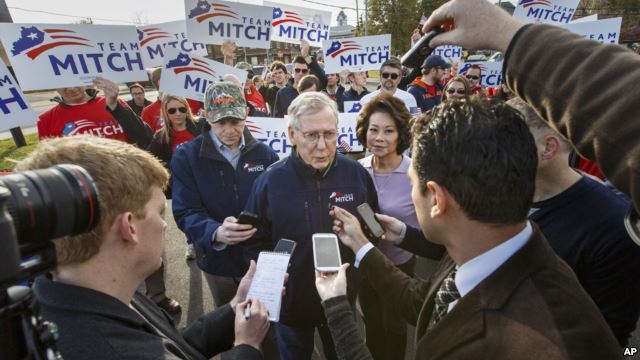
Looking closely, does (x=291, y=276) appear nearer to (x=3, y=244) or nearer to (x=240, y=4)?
(x=3, y=244)

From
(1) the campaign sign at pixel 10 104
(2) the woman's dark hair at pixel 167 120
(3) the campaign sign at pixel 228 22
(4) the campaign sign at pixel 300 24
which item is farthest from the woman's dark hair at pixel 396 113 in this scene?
(4) the campaign sign at pixel 300 24

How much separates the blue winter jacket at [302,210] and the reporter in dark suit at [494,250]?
1077 millimetres

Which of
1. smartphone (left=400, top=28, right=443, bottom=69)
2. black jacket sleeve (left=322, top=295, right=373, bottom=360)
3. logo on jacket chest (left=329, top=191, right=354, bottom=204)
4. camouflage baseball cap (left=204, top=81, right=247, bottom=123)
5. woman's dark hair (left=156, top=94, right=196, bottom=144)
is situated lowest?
black jacket sleeve (left=322, top=295, right=373, bottom=360)

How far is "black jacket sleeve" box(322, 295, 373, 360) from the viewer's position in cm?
139

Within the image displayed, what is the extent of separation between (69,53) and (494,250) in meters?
4.09

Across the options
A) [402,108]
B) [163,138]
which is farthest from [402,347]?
[163,138]

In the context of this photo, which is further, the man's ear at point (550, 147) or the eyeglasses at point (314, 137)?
the eyeglasses at point (314, 137)

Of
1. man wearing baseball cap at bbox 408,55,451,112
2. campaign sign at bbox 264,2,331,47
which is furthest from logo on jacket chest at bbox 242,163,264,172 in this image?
campaign sign at bbox 264,2,331,47

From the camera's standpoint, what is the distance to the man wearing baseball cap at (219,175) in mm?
2645

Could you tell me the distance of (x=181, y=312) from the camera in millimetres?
3566

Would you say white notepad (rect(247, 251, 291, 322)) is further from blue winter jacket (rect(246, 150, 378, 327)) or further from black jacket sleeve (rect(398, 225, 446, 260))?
black jacket sleeve (rect(398, 225, 446, 260))

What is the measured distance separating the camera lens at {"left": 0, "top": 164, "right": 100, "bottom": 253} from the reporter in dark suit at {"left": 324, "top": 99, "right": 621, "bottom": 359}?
0.87 m

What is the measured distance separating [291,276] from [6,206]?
1740 mm

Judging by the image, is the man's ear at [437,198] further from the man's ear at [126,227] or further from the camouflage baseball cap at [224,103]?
the camouflage baseball cap at [224,103]
